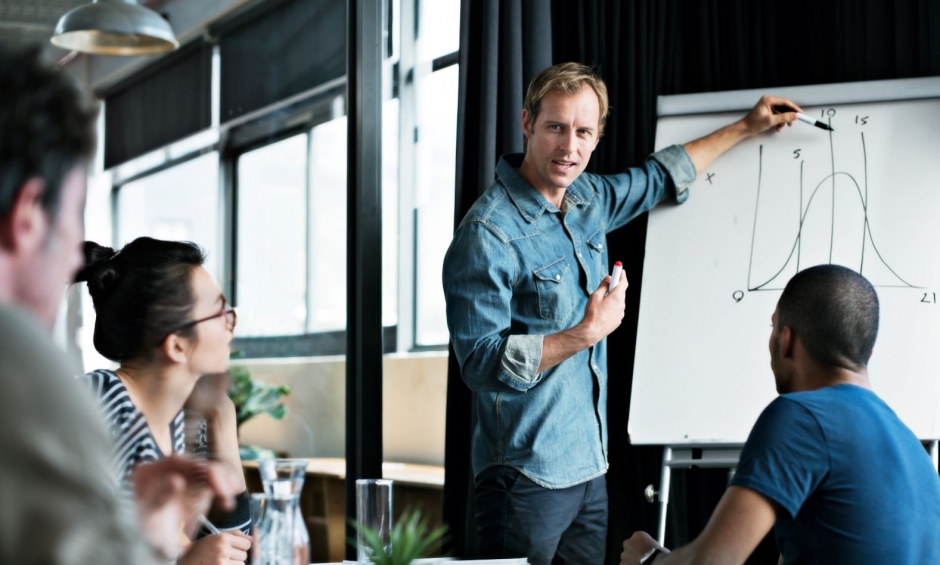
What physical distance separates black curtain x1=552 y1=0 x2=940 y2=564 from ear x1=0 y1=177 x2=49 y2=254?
6.98 ft

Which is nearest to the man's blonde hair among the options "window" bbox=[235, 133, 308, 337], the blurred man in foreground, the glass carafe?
the glass carafe

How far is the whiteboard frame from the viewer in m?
2.32

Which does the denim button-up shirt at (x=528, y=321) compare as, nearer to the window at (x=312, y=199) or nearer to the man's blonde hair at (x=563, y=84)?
the man's blonde hair at (x=563, y=84)

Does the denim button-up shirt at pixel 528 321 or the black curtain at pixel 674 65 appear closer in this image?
the denim button-up shirt at pixel 528 321

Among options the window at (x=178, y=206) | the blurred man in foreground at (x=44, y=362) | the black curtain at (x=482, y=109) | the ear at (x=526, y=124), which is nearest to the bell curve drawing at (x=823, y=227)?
the ear at (x=526, y=124)

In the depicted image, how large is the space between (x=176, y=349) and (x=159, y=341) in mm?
30

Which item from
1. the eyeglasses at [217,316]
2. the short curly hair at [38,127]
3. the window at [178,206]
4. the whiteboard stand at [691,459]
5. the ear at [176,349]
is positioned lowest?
the whiteboard stand at [691,459]

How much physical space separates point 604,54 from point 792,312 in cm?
136

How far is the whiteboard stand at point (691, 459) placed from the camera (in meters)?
2.29

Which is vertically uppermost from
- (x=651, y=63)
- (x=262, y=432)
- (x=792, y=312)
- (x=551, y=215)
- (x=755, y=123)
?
(x=651, y=63)

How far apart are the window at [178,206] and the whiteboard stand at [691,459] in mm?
2975

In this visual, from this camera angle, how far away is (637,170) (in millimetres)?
2439

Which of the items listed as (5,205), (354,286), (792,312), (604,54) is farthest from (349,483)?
(5,205)

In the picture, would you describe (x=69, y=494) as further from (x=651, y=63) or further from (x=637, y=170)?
(x=651, y=63)
